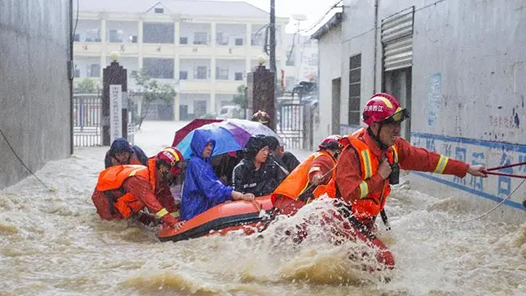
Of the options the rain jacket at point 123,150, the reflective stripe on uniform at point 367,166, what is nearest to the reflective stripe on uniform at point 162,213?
the rain jacket at point 123,150

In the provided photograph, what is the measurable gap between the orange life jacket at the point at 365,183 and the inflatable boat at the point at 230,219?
149cm

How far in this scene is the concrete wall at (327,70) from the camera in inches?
733

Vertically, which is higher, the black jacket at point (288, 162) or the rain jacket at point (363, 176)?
the rain jacket at point (363, 176)

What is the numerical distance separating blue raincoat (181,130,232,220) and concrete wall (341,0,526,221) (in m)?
3.14

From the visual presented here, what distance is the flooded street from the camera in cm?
588

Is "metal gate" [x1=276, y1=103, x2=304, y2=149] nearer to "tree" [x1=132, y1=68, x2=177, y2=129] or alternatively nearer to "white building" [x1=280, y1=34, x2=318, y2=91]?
"tree" [x1=132, y1=68, x2=177, y2=129]

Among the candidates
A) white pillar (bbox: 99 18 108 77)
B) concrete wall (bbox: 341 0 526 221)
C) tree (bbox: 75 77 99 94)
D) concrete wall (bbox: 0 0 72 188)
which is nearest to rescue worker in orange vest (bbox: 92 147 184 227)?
concrete wall (bbox: 0 0 72 188)

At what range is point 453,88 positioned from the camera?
395 inches

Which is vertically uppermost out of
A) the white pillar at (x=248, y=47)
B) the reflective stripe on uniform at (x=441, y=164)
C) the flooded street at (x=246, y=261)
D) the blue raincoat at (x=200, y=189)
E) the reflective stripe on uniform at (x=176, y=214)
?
the white pillar at (x=248, y=47)

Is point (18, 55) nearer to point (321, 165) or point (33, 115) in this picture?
point (33, 115)

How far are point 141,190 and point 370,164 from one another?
10.5 feet

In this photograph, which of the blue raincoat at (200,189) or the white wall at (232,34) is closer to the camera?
the blue raincoat at (200,189)

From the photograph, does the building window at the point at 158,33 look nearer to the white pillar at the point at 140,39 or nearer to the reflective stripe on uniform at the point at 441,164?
the white pillar at the point at 140,39

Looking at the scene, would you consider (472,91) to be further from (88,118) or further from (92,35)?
(92,35)
